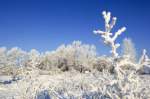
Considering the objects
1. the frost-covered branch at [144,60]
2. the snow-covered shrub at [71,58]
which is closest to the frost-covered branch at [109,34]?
the frost-covered branch at [144,60]

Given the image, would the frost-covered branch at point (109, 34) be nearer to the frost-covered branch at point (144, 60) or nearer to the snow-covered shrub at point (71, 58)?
the frost-covered branch at point (144, 60)

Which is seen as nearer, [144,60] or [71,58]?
[144,60]

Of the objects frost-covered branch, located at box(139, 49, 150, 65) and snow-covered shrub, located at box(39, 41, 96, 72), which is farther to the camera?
snow-covered shrub, located at box(39, 41, 96, 72)

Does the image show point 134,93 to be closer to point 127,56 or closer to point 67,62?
point 127,56

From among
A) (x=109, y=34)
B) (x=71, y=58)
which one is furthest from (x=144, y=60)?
(x=71, y=58)

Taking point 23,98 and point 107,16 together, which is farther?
point 23,98

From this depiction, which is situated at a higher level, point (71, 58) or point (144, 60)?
point (71, 58)

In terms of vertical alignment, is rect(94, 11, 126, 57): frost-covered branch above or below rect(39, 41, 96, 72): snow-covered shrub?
below

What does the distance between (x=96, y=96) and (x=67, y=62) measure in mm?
21896

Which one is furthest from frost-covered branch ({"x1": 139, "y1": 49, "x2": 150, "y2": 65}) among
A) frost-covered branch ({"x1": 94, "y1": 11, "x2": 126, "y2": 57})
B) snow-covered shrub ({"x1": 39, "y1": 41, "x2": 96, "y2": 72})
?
snow-covered shrub ({"x1": 39, "y1": 41, "x2": 96, "y2": 72})

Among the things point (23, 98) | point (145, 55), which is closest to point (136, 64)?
point (145, 55)

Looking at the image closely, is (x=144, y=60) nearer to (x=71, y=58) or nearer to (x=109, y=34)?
(x=109, y=34)

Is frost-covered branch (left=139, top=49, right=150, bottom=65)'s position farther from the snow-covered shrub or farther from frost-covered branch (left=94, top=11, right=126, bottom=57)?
the snow-covered shrub

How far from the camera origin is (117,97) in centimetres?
584
